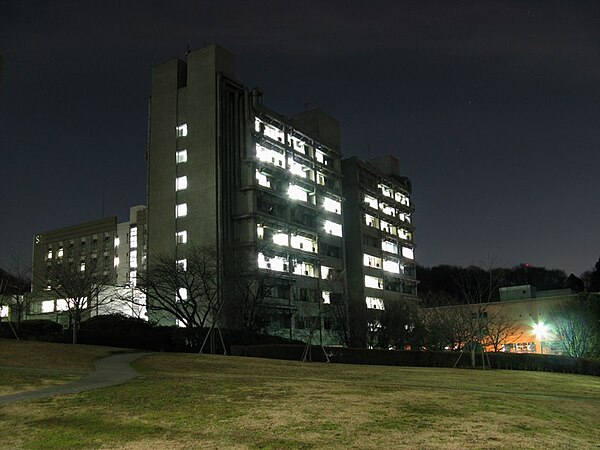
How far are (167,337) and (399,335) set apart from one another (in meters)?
30.6

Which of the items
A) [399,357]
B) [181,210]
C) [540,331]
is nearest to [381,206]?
[540,331]

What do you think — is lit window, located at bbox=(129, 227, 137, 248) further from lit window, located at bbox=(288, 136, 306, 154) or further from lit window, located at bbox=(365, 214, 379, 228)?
A: lit window, located at bbox=(288, 136, 306, 154)

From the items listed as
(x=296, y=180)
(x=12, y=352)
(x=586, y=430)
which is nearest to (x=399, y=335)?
(x=296, y=180)

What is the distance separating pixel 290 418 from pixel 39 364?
18.0 meters

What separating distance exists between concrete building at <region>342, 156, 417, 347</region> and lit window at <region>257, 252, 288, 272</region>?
52.2 feet

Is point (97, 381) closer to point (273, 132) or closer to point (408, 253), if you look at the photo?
point (273, 132)

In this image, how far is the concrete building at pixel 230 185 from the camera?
76000 mm

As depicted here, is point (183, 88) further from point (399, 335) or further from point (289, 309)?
point (399, 335)

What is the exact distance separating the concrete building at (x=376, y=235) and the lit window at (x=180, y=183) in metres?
31.0

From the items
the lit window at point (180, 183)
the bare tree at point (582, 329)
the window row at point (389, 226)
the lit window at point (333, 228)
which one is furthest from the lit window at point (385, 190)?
the bare tree at point (582, 329)

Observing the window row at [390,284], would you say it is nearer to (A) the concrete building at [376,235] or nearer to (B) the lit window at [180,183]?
(A) the concrete building at [376,235]

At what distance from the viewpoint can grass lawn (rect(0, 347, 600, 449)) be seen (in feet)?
43.2

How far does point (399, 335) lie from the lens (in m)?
72.9

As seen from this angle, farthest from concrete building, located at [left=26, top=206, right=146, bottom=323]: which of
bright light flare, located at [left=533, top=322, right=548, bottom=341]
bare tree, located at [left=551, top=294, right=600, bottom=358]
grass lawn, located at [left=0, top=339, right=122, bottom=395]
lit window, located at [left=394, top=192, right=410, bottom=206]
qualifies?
grass lawn, located at [left=0, top=339, right=122, bottom=395]
